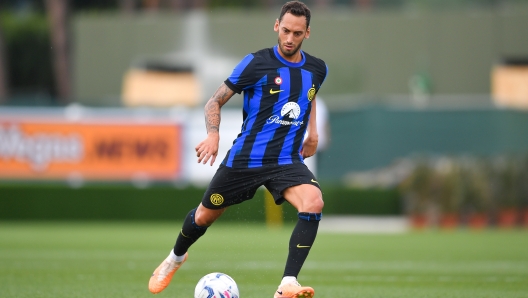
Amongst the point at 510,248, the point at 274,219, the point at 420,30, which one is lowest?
the point at 274,219

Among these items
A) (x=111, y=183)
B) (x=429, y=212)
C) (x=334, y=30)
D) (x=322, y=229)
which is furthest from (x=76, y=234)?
(x=334, y=30)

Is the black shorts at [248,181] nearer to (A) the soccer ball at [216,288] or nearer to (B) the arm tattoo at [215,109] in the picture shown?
(B) the arm tattoo at [215,109]

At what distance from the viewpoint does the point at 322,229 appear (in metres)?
Answer: 18.4

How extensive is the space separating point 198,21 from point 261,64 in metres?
24.5

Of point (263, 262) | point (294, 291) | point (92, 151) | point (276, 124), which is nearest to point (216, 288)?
point (294, 291)

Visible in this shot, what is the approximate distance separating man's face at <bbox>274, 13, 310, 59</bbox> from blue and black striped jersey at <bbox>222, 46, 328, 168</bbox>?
0.15 metres

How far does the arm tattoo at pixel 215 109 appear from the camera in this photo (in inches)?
275

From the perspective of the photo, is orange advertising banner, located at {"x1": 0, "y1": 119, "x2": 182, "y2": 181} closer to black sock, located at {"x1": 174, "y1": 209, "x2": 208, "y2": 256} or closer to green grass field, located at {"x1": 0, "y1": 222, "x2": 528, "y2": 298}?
green grass field, located at {"x1": 0, "y1": 222, "x2": 528, "y2": 298}

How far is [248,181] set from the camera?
7.11 m

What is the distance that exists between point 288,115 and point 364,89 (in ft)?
74.7

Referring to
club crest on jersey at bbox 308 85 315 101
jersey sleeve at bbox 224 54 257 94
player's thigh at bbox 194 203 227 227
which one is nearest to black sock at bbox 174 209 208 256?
player's thigh at bbox 194 203 227 227

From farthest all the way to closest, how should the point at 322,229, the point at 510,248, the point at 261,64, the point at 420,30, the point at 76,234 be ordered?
the point at 420,30, the point at 322,229, the point at 76,234, the point at 510,248, the point at 261,64

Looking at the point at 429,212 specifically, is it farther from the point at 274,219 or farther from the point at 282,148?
the point at 282,148

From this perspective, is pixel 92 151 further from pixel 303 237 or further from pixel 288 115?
pixel 303 237
